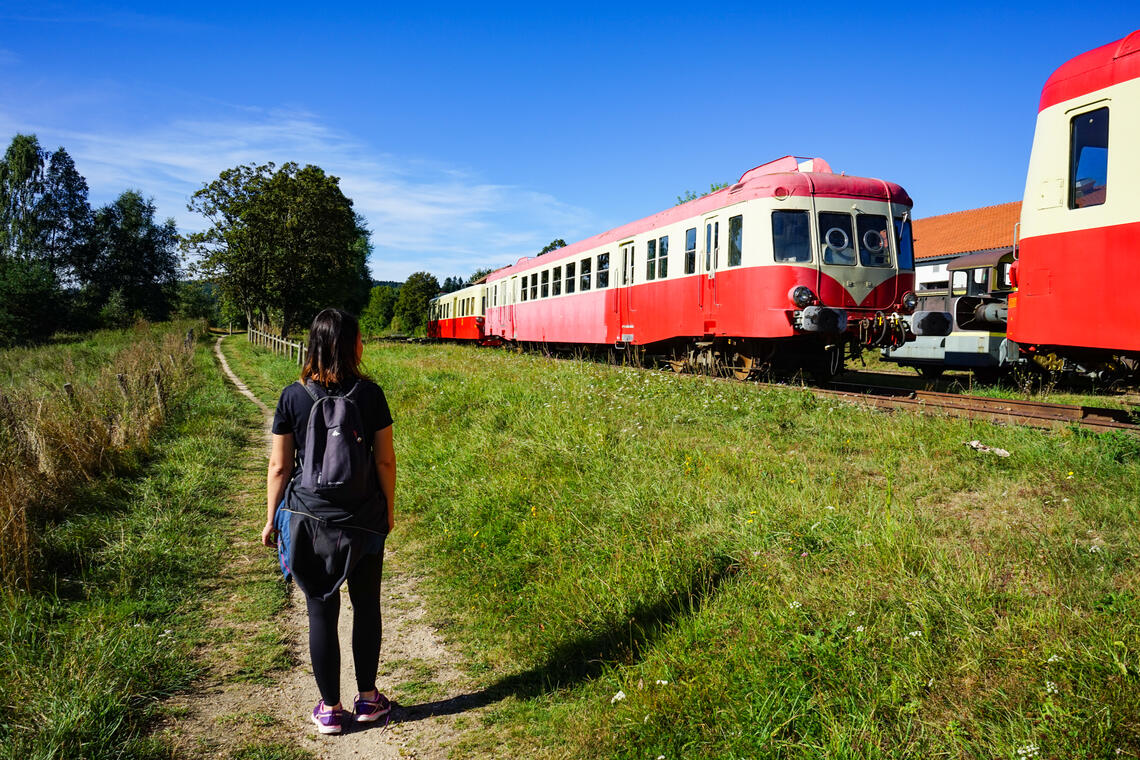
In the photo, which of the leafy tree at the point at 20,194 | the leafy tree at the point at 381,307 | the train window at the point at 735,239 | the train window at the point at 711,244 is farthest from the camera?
the leafy tree at the point at 381,307

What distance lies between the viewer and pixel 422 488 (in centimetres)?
713

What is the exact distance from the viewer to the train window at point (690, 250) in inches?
508

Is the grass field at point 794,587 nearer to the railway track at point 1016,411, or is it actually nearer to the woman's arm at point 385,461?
the railway track at point 1016,411

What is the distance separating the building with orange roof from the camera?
33094 mm

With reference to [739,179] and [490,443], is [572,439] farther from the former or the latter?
[739,179]

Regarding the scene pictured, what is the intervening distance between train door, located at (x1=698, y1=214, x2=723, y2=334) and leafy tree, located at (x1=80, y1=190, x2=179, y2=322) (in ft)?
186

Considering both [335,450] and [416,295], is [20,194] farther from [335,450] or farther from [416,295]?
[335,450]

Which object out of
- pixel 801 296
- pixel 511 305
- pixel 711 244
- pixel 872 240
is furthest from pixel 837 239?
pixel 511 305

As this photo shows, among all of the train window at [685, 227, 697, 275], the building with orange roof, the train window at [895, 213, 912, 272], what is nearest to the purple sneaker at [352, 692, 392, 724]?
the train window at [685, 227, 697, 275]

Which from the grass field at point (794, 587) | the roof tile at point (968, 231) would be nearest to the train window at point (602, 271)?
the grass field at point (794, 587)

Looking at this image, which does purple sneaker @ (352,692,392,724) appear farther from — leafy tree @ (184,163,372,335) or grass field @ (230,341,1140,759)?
leafy tree @ (184,163,372,335)

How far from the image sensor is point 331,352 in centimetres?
321

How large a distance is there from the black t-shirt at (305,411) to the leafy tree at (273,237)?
36.9m

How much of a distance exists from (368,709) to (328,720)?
18 cm
